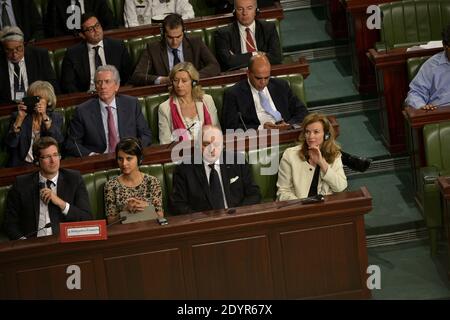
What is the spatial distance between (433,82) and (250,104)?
0.87 m

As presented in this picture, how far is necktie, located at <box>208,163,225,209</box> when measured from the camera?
4.39 metres

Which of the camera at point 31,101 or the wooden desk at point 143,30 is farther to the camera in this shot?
the wooden desk at point 143,30

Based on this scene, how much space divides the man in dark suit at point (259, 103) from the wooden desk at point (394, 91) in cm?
47

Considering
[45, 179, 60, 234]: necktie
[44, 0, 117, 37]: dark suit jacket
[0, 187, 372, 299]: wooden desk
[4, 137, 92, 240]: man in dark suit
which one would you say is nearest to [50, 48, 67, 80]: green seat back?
[44, 0, 117, 37]: dark suit jacket

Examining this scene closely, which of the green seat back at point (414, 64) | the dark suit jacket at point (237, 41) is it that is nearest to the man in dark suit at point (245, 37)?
the dark suit jacket at point (237, 41)

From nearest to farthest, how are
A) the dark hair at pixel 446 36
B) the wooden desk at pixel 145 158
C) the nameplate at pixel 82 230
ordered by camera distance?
the nameplate at pixel 82 230 < the wooden desk at pixel 145 158 < the dark hair at pixel 446 36

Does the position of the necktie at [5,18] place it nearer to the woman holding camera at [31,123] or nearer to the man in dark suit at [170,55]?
the man in dark suit at [170,55]

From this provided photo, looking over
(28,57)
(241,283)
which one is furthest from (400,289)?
(28,57)

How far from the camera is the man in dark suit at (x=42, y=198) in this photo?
4305 mm

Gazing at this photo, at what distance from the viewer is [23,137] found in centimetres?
483

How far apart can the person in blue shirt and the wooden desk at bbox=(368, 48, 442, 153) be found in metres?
0.18

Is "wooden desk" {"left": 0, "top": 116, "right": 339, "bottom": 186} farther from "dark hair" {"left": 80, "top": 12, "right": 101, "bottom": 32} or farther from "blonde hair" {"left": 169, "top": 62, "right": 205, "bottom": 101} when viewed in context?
"dark hair" {"left": 80, "top": 12, "right": 101, "bottom": 32}
